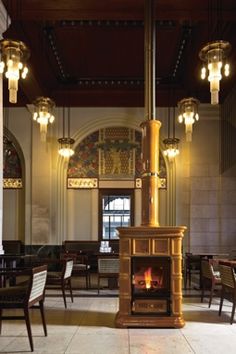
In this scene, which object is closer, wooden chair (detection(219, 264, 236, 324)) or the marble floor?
the marble floor

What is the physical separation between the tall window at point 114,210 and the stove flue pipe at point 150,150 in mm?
7052

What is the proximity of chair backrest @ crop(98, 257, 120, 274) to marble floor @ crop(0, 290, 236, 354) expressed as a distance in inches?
59.1

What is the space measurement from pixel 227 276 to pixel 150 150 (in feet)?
6.46

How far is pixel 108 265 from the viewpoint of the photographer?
8.41m

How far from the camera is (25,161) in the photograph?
12648mm

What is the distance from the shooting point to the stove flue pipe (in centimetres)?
595

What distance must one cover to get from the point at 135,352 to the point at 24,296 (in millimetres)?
1196

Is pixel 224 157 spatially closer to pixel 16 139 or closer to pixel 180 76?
pixel 180 76

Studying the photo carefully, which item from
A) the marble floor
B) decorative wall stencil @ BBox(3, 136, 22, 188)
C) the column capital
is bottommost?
the marble floor

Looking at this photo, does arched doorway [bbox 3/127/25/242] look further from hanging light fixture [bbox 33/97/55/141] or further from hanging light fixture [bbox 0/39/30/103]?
hanging light fixture [bbox 0/39/30/103]

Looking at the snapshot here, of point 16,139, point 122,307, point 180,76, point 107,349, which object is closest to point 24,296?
point 107,349

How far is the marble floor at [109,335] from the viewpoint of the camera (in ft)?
14.8

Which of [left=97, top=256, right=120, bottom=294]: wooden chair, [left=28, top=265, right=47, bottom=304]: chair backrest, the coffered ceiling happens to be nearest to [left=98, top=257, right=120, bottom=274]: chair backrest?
[left=97, top=256, right=120, bottom=294]: wooden chair

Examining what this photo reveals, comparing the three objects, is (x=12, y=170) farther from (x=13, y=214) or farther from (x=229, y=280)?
(x=229, y=280)
